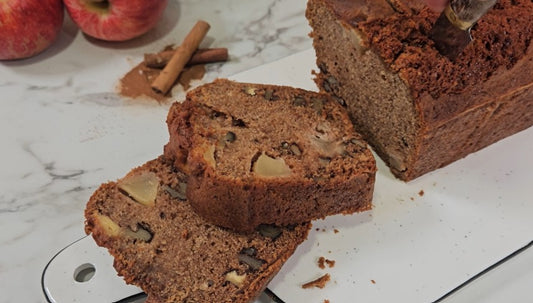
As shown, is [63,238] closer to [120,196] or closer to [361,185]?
[120,196]

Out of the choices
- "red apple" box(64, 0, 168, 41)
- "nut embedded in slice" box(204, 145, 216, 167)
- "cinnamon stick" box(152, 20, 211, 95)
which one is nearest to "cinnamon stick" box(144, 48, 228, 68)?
"cinnamon stick" box(152, 20, 211, 95)

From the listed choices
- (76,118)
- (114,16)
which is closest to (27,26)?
(114,16)

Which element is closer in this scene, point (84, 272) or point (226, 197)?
point (226, 197)

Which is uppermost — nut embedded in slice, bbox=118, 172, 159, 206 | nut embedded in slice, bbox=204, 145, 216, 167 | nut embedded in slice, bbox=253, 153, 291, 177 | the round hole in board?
nut embedded in slice, bbox=253, 153, 291, 177

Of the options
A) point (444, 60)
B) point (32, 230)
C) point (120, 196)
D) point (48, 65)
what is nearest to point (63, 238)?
point (32, 230)

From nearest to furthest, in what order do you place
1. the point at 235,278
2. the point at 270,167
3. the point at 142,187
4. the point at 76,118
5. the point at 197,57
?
the point at 235,278, the point at 270,167, the point at 142,187, the point at 76,118, the point at 197,57

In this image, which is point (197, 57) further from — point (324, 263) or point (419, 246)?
point (419, 246)

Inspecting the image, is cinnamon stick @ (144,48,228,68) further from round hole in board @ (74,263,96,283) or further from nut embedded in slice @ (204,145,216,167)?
round hole in board @ (74,263,96,283)
